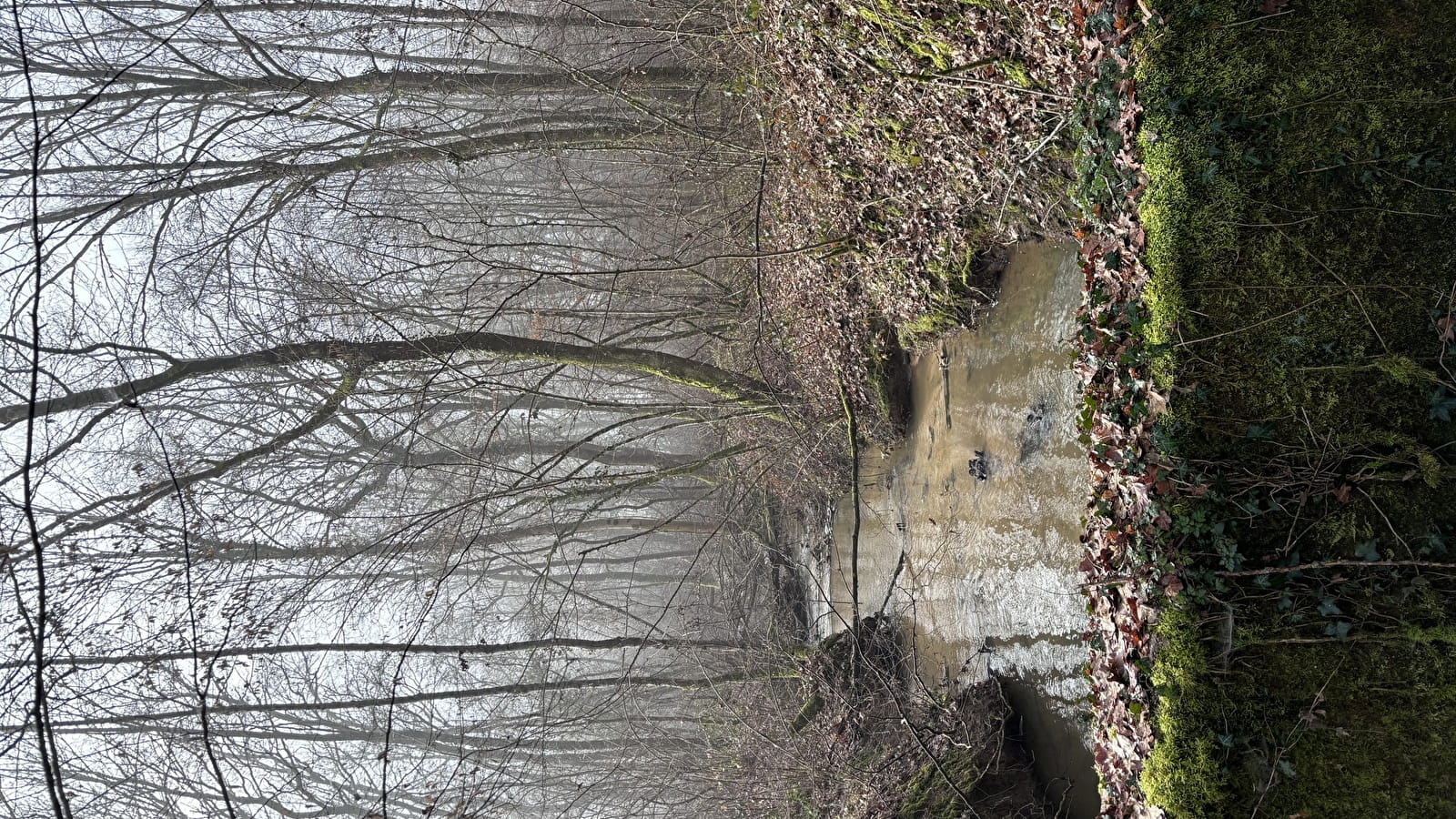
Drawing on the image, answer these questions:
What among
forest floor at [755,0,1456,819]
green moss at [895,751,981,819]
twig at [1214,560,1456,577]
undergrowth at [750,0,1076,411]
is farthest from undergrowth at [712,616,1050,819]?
undergrowth at [750,0,1076,411]

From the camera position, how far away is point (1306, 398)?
4.00 metres

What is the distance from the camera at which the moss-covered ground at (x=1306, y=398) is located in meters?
3.72

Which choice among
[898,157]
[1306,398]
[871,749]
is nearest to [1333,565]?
[1306,398]

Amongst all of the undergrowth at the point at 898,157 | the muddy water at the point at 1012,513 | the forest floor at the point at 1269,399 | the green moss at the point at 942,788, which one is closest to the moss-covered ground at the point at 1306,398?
the forest floor at the point at 1269,399

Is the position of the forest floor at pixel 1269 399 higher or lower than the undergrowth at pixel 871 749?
higher

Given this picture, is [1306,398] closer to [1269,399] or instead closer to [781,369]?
[1269,399]

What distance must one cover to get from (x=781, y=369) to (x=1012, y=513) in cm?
407

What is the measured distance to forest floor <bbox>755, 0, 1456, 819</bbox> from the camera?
374 centimetres

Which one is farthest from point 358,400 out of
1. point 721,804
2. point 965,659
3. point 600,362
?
point 965,659

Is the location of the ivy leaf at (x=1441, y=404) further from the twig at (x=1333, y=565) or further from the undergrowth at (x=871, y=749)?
the undergrowth at (x=871, y=749)

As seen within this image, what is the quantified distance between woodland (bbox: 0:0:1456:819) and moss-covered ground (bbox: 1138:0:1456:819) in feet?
0.06

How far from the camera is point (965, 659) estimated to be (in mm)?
8352

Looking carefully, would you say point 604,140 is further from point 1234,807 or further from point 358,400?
point 1234,807

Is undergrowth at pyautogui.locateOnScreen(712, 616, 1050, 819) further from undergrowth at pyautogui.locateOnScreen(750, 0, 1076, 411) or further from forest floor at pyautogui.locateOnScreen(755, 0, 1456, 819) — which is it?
undergrowth at pyautogui.locateOnScreen(750, 0, 1076, 411)
